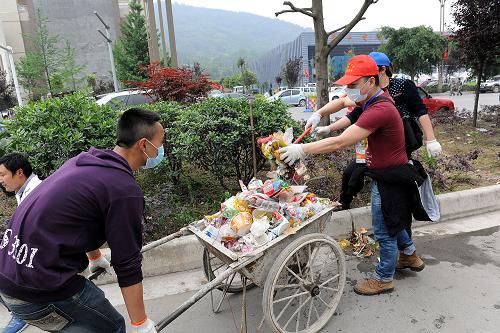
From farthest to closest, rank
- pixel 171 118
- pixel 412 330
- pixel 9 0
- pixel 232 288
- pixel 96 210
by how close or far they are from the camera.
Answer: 1. pixel 9 0
2. pixel 171 118
3. pixel 232 288
4. pixel 412 330
5. pixel 96 210

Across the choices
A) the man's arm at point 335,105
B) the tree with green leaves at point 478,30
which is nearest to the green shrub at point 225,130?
the man's arm at point 335,105

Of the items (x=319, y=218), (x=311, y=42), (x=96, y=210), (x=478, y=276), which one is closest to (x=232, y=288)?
(x=319, y=218)

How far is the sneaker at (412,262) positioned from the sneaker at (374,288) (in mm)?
377

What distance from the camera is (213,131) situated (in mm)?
4188

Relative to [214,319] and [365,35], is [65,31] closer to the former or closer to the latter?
[365,35]

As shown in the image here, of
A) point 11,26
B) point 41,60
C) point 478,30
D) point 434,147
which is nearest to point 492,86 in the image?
point 478,30

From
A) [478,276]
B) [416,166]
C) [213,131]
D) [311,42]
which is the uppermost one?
[311,42]

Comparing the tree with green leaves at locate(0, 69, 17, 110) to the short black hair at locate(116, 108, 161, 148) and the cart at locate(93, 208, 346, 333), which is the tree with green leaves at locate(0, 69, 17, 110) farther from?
the short black hair at locate(116, 108, 161, 148)

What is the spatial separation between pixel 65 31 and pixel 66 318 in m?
52.3

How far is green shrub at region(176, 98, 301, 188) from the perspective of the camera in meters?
4.15

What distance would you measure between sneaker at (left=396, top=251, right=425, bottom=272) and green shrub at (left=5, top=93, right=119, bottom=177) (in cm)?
310

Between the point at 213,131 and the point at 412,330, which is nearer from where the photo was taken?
the point at 412,330

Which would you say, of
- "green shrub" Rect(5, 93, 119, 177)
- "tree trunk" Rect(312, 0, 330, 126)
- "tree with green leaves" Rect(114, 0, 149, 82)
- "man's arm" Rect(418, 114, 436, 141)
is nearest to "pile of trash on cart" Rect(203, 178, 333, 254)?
"man's arm" Rect(418, 114, 436, 141)

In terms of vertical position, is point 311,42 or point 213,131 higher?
point 311,42
